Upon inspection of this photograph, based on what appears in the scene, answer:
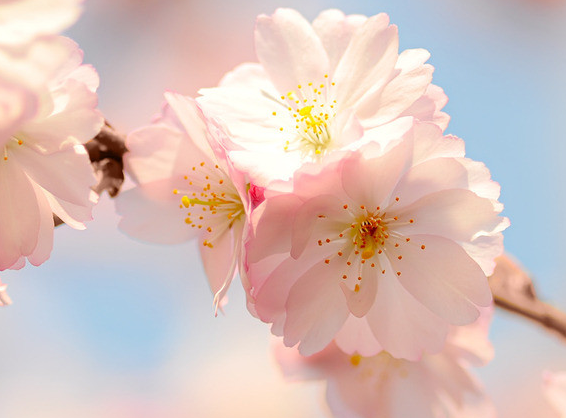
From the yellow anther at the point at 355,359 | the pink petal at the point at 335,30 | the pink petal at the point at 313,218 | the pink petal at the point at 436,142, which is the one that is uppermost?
the pink petal at the point at 335,30

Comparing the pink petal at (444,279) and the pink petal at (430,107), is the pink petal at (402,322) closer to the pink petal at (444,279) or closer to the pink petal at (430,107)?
the pink petal at (444,279)

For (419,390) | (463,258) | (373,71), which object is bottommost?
(419,390)

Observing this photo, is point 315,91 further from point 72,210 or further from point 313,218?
point 72,210

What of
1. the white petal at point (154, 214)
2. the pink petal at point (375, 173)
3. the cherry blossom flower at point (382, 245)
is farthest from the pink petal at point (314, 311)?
the white petal at point (154, 214)

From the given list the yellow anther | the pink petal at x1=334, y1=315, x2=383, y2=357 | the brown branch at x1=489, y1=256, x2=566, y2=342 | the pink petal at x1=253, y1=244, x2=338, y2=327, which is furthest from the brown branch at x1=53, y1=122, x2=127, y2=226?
the brown branch at x1=489, y1=256, x2=566, y2=342

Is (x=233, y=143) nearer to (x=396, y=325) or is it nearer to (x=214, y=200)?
(x=214, y=200)

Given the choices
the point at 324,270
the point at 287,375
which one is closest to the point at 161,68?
the point at 287,375
